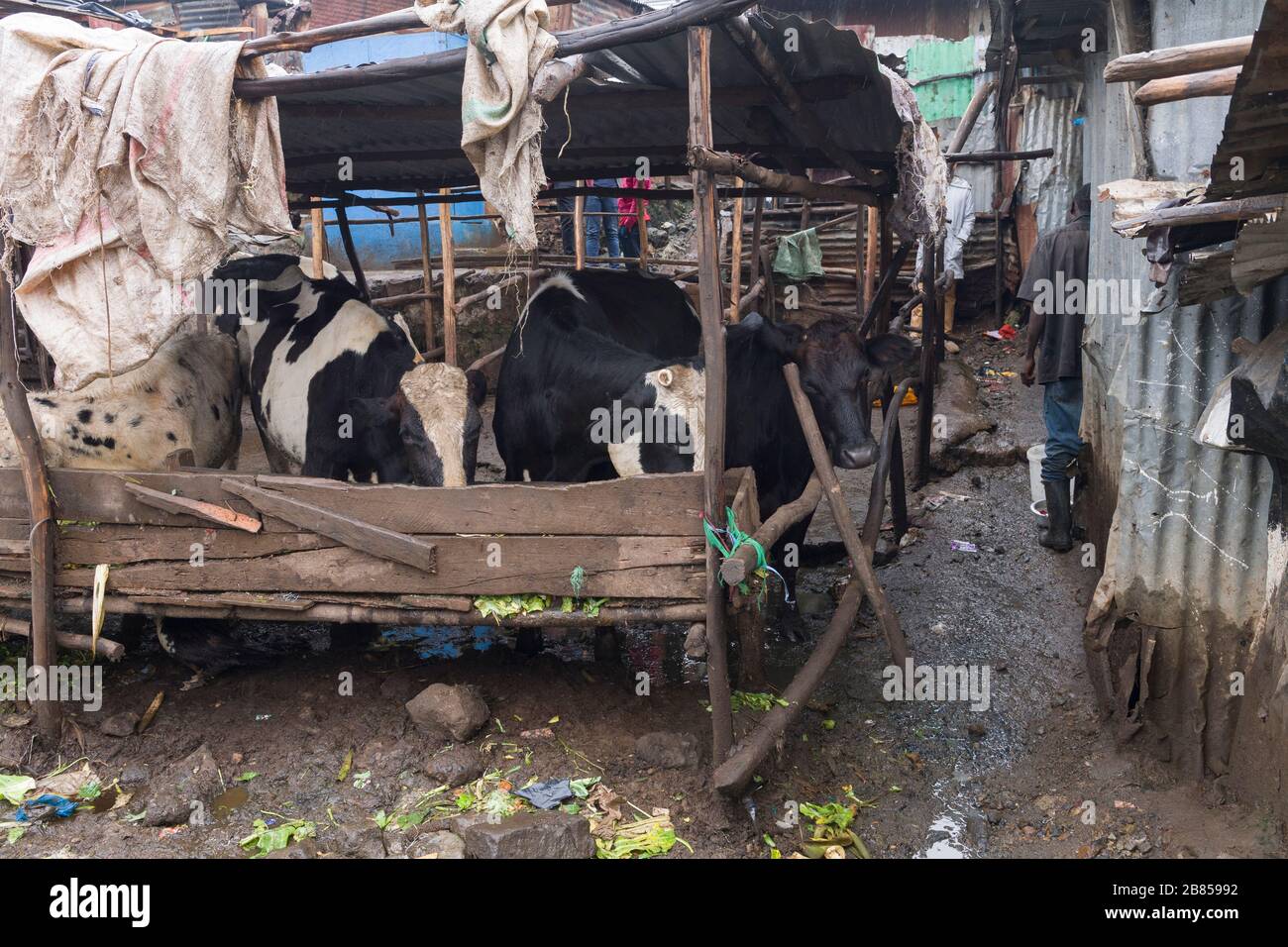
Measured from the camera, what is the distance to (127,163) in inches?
159

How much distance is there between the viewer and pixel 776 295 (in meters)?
12.1

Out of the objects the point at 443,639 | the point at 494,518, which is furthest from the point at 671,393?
the point at 443,639

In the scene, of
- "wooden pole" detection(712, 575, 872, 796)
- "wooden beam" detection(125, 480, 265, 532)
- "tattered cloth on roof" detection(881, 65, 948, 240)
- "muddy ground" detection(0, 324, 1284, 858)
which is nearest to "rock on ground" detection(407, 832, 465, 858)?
"muddy ground" detection(0, 324, 1284, 858)

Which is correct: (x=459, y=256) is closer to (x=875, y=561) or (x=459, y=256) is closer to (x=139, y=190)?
(x=875, y=561)

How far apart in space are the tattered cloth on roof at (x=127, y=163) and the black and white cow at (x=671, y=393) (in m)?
1.87

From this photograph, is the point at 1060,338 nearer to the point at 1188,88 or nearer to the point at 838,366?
the point at 838,366

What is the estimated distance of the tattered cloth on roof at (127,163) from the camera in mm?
3959

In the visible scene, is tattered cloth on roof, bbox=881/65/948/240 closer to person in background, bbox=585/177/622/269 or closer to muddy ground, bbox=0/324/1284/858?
muddy ground, bbox=0/324/1284/858

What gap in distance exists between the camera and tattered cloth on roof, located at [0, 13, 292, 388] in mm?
3959

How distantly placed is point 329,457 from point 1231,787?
15.4ft

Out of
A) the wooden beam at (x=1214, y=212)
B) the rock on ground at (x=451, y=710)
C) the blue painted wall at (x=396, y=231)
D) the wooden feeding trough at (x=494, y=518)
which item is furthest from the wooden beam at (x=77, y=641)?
the blue painted wall at (x=396, y=231)

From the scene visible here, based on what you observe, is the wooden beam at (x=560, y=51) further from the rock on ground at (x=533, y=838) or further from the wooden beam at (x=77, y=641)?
the rock on ground at (x=533, y=838)

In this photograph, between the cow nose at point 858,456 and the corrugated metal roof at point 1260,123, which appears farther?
the cow nose at point 858,456

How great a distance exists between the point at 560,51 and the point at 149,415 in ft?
11.0
